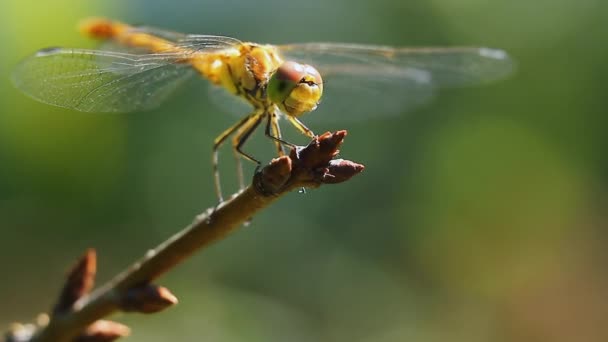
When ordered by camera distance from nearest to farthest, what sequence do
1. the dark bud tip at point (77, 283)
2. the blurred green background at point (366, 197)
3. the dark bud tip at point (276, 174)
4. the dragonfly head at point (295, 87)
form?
the dark bud tip at point (276, 174)
the dark bud tip at point (77, 283)
the dragonfly head at point (295, 87)
the blurred green background at point (366, 197)

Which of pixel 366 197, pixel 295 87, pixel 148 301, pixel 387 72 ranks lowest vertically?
pixel 148 301

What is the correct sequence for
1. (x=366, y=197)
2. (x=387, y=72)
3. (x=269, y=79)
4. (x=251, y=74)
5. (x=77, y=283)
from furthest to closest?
1. (x=366, y=197)
2. (x=387, y=72)
3. (x=251, y=74)
4. (x=269, y=79)
5. (x=77, y=283)

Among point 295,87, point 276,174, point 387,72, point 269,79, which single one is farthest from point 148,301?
point 387,72

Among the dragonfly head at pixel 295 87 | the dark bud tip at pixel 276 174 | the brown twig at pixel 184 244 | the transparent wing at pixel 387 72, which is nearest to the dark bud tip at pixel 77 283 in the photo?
the brown twig at pixel 184 244

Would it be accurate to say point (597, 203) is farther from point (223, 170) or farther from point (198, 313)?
point (198, 313)

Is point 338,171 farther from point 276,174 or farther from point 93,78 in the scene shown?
point 93,78

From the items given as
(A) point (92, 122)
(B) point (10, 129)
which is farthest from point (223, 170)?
(B) point (10, 129)

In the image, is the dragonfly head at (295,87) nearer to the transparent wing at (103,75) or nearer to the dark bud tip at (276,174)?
the transparent wing at (103,75)
